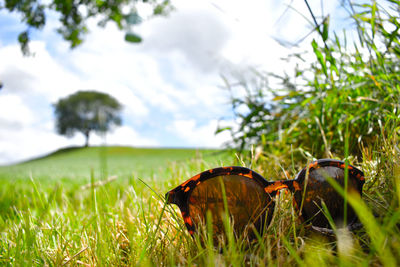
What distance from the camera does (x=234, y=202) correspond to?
946 mm

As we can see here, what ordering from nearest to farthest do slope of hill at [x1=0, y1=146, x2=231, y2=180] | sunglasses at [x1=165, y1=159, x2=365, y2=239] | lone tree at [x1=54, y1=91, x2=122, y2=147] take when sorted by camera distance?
sunglasses at [x1=165, y1=159, x2=365, y2=239] < slope of hill at [x1=0, y1=146, x2=231, y2=180] < lone tree at [x1=54, y1=91, x2=122, y2=147]

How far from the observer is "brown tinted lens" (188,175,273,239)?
938 millimetres

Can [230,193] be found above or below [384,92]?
below

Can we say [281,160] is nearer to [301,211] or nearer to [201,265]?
[301,211]

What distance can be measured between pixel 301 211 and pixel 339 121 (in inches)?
31.0

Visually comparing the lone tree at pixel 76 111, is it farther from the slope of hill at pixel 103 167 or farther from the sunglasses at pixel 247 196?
the sunglasses at pixel 247 196

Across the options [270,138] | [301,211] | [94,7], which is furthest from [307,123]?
[94,7]

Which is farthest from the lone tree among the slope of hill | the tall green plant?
the tall green plant

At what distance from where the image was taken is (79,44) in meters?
6.69

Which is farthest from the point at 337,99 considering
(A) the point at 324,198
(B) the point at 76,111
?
(B) the point at 76,111

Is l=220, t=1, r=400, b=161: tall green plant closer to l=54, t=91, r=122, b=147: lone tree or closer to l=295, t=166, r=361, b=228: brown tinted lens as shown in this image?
l=295, t=166, r=361, b=228: brown tinted lens

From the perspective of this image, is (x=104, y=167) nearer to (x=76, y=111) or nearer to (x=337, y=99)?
(x=337, y=99)

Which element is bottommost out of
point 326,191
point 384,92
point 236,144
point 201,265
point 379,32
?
point 201,265

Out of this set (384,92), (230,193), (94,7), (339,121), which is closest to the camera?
(230,193)
